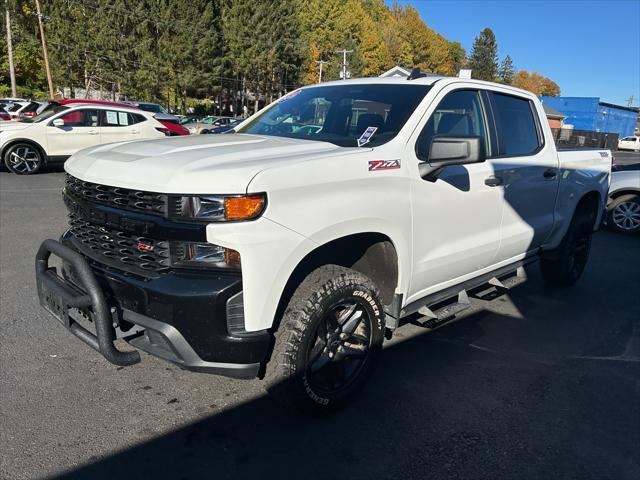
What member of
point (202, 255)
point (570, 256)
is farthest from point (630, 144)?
point (202, 255)

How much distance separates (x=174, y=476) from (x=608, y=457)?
7.37ft

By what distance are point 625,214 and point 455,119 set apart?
6931mm

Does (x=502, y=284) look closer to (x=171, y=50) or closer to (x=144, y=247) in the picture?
(x=144, y=247)

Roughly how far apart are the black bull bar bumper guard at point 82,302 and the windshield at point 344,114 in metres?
1.59

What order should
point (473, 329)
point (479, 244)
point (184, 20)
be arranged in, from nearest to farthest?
1. point (479, 244)
2. point (473, 329)
3. point (184, 20)

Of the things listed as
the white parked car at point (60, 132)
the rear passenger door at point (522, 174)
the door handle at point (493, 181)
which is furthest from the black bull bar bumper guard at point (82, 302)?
the white parked car at point (60, 132)

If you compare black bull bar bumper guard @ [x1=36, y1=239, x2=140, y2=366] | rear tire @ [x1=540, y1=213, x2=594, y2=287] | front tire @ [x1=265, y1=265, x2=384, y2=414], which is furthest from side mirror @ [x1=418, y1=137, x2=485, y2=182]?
rear tire @ [x1=540, y1=213, x2=594, y2=287]

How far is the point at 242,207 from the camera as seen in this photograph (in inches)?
93.0

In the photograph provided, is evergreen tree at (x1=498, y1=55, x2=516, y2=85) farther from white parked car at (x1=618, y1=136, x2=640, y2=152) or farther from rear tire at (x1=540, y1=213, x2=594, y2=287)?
rear tire at (x1=540, y1=213, x2=594, y2=287)

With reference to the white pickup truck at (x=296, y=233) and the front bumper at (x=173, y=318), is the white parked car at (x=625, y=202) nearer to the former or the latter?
the white pickup truck at (x=296, y=233)

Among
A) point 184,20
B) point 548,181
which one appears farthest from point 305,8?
point 548,181

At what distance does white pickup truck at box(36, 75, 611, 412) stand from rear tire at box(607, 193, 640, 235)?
20.2 ft

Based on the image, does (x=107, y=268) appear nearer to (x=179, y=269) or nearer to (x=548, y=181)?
(x=179, y=269)

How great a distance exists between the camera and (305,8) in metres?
73.0
